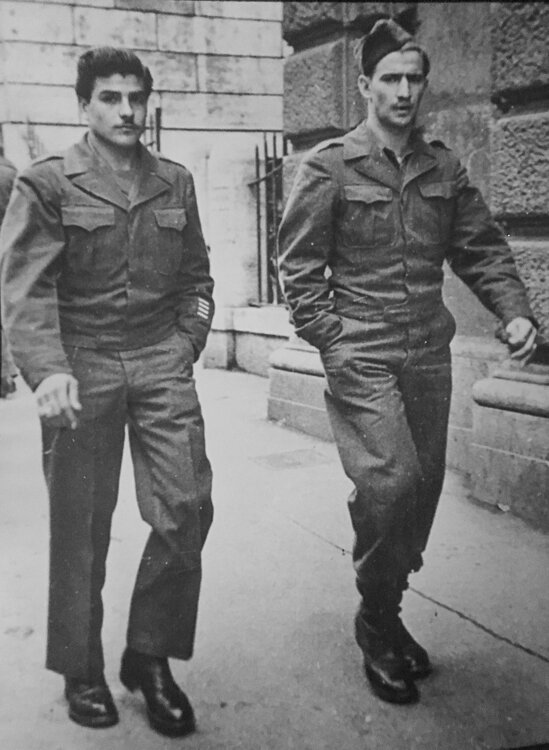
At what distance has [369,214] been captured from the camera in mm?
2625

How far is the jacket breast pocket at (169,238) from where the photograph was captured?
93.9 inches

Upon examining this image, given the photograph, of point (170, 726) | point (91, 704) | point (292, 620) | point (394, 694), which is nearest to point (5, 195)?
point (292, 620)

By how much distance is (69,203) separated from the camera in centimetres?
227

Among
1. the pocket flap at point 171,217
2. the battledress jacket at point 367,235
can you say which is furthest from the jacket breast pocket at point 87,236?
the battledress jacket at point 367,235

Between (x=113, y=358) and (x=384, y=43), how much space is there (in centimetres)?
115

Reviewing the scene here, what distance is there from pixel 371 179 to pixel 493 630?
1449 millimetres

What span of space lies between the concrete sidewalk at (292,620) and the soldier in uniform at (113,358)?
0.48 ft

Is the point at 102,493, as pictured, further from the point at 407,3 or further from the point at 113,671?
the point at 407,3

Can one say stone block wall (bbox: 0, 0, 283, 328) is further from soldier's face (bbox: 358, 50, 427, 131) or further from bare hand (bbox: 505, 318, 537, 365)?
bare hand (bbox: 505, 318, 537, 365)

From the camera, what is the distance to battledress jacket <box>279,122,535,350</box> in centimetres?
263

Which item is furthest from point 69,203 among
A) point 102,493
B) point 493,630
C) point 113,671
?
point 493,630

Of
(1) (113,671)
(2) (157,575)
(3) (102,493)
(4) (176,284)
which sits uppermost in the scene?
(4) (176,284)

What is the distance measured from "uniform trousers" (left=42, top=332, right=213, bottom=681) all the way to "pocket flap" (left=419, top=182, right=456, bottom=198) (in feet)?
2.70

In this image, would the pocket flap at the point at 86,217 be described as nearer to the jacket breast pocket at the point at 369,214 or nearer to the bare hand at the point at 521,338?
the jacket breast pocket at the point at 369,214
